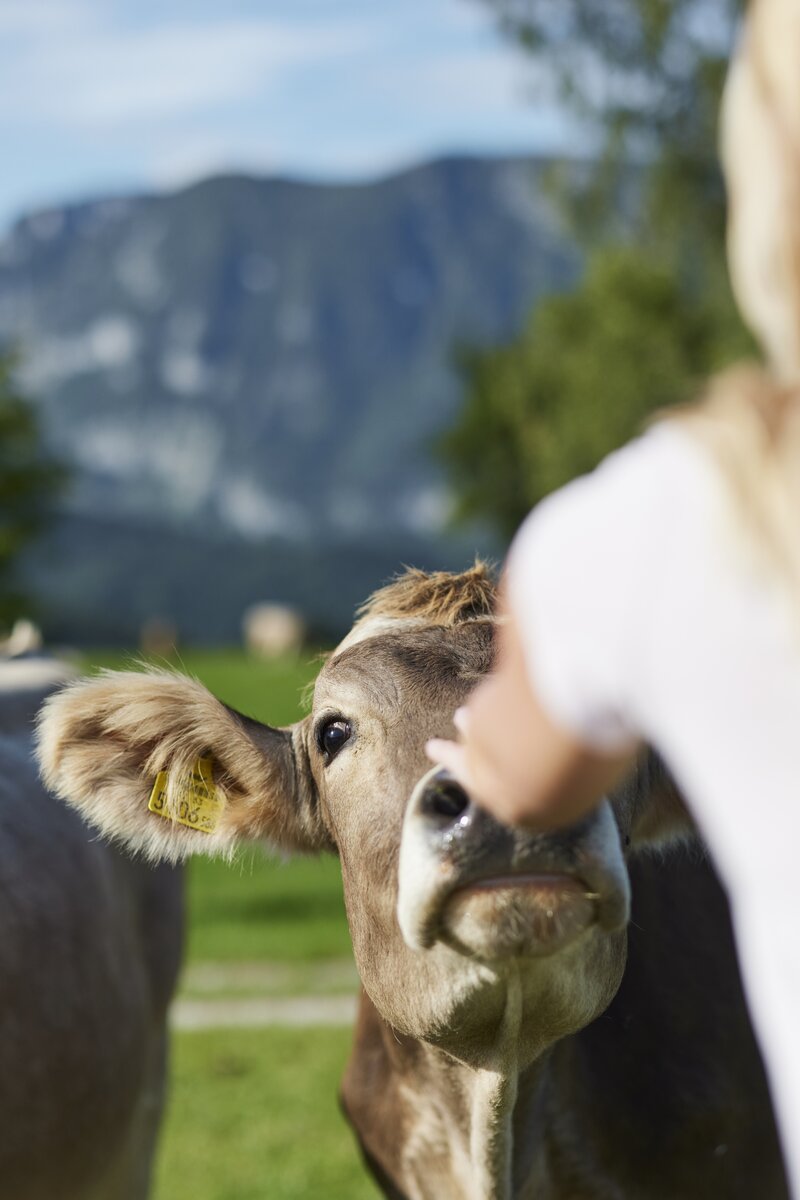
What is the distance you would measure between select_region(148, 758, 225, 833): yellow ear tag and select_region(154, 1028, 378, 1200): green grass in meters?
3.76

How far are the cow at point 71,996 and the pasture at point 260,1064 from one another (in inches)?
20.1

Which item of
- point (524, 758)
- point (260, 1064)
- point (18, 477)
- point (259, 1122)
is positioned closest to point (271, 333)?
point (18, 477)

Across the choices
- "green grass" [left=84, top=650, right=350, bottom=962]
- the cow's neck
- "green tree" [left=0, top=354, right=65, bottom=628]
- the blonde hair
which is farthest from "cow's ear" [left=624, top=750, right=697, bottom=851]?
"green tree" [left=0, top=354, right=65, bottom=628]

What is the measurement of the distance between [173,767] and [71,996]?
5.05ft

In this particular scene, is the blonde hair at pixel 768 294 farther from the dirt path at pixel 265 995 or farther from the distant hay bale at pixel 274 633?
the distant hay bale at pixel 274 633

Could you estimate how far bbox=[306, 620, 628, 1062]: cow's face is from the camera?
96.0 inches

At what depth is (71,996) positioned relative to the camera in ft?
14.9

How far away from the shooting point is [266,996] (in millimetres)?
10000

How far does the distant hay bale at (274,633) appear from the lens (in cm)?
5256

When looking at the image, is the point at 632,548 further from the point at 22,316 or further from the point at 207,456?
the point at 22,316

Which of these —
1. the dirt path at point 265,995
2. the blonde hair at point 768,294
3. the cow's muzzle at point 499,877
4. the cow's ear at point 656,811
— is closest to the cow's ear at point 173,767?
the cow's ear at point 656,811

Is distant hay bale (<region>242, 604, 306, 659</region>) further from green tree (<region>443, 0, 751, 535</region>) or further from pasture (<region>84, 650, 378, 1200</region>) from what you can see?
pasture (<region>84, 650, 378, 1200</region>)

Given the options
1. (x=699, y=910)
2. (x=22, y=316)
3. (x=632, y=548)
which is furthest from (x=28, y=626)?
(x=22, y=316)

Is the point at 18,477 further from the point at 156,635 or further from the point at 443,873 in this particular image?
the point at 443,873
